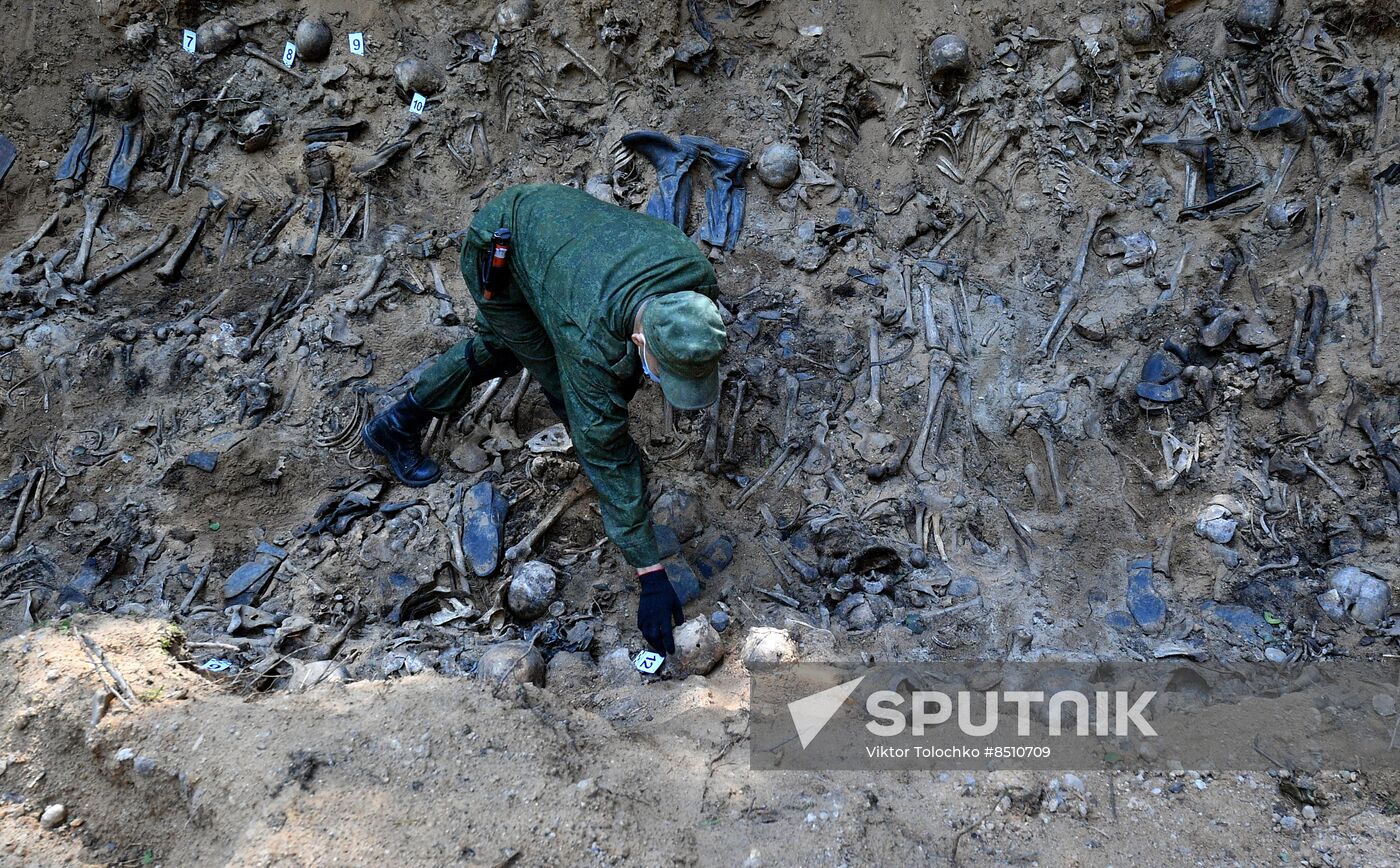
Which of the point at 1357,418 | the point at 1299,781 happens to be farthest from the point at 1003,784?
the point at 1357,418

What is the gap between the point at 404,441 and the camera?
14.8 ft

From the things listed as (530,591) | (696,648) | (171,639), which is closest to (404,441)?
(530,591)

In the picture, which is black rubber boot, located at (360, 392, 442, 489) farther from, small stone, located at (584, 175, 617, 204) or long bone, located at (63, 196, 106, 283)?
long bone, located at (63, 196, 106, 283)

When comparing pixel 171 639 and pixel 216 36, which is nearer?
pixel 171 639

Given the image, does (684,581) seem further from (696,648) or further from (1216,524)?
(1216,524)

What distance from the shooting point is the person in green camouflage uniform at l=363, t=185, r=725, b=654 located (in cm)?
310

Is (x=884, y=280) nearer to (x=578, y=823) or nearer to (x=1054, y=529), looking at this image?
(x=1054, y=529)

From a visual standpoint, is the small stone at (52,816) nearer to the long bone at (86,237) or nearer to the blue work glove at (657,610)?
the blue work glove at (657,610)

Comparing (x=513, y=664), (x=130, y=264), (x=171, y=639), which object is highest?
(x=130, y=264)

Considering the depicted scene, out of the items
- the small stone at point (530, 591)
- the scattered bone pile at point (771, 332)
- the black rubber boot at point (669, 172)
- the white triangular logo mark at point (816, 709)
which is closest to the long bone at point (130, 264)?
the scattered bone pile at point (771, 332)

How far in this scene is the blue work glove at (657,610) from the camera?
3490 mm

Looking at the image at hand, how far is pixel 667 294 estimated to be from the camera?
320 centimetres

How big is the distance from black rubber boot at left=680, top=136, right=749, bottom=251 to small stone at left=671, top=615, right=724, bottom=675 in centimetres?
273

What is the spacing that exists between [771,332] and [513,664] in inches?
98.8
